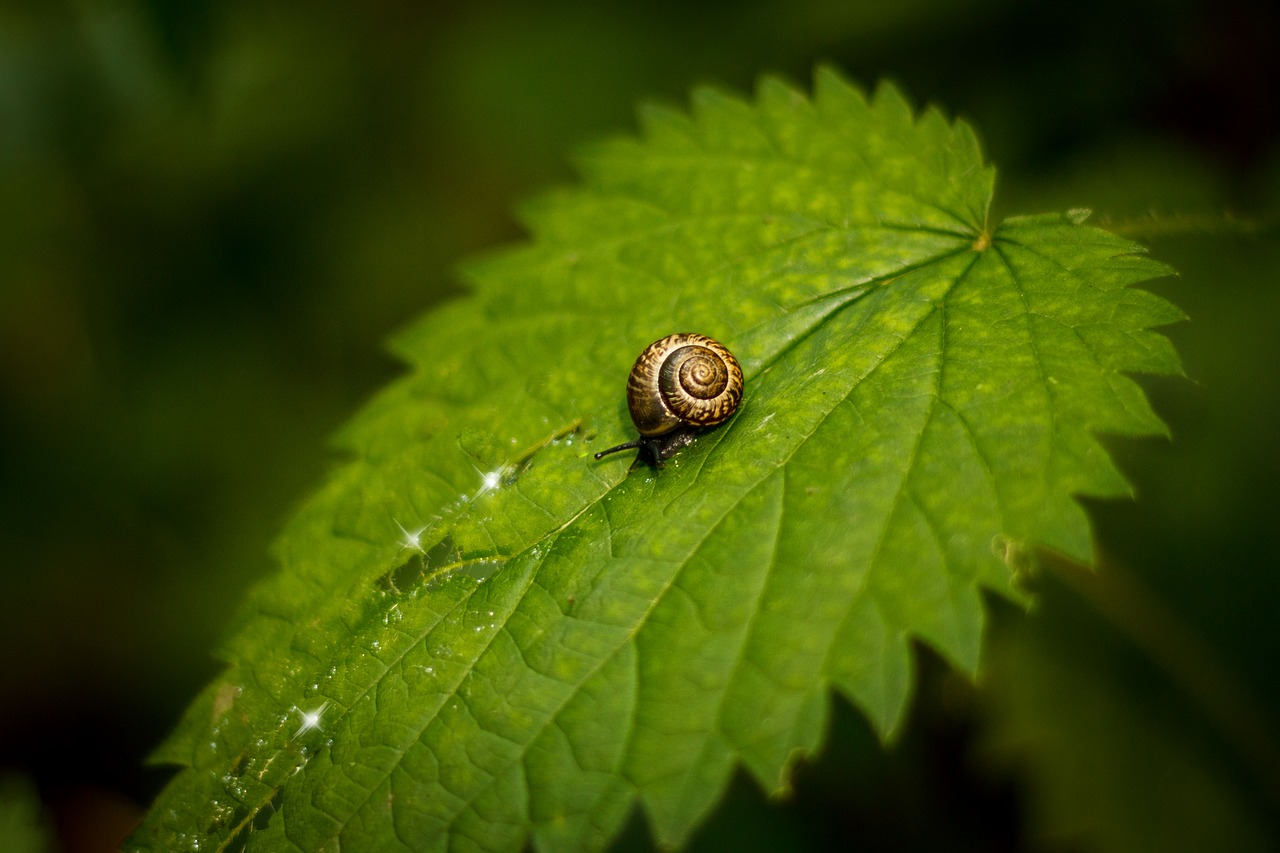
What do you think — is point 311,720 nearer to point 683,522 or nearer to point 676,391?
point 683,522

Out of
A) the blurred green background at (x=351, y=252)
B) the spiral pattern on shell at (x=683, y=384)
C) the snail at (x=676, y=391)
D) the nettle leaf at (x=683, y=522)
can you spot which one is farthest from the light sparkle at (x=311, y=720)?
the blurred green background at (x=351, y=252)

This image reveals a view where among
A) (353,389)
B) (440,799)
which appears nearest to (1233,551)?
(440,799)

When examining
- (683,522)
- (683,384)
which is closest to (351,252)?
(683,384)

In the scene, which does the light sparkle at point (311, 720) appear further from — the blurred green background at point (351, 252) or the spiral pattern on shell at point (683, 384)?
the blurred green background at point (351, 252)

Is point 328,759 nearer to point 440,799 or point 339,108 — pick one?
point 440,799

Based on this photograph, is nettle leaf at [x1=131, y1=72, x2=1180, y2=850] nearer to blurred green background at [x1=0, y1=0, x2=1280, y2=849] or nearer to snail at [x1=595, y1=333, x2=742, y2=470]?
snail at [x1=595, y1=333, x2=742, y2=470]
